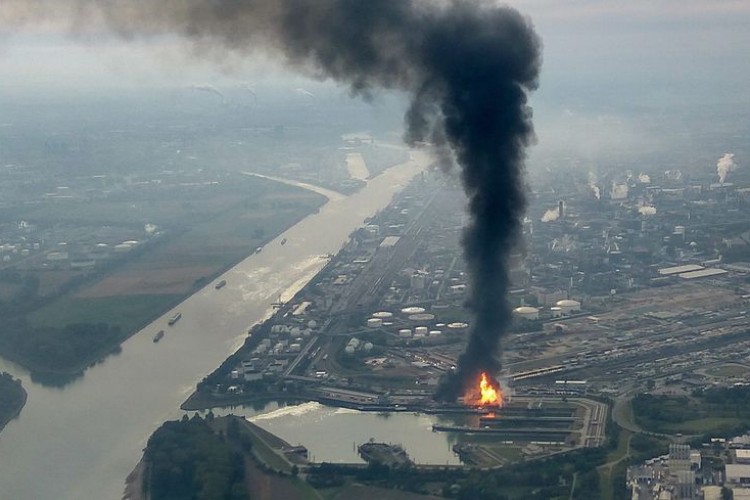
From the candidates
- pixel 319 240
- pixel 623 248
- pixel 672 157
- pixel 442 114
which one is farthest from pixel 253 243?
pixel 672 157

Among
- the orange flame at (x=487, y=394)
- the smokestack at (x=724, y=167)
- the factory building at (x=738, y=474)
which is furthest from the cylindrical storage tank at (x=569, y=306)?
the smokestack at (x=724, y=167)

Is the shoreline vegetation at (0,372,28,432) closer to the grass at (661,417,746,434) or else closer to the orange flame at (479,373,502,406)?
the orange flame at (479,373,502,406)

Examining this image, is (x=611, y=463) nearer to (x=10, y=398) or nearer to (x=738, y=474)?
(x=738, y=474)

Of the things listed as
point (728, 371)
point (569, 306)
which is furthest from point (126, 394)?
point (728, 371)

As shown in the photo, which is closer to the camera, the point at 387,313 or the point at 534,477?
the point at 534,477

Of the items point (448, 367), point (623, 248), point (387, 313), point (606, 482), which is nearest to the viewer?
point (606, 482)

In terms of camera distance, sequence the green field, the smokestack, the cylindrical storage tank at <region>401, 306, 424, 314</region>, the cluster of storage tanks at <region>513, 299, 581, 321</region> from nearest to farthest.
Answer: the green field
the cluster of storage tanks at <region>513, 299, 581, 321</region>
the cylindrical storage tank at <region>401, 306, 424, 314</region>
the smokestack

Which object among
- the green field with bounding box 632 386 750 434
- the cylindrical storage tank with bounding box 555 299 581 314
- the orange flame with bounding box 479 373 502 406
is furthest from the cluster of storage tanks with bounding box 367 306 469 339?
the green field with bounding box 632 386 750 434

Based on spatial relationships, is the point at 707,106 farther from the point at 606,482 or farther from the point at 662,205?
the point at 606,482
